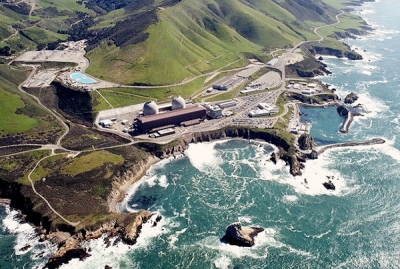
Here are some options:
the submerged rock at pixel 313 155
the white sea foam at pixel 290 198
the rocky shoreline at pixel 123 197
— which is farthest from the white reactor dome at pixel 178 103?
the white sea foam at pixel 290 198

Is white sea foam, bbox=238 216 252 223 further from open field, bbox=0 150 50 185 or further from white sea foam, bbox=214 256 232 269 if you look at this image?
open field, bbox=0 150 50 185

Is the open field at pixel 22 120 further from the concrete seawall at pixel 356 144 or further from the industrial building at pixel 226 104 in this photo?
the concrete seawall at pixel 356 144

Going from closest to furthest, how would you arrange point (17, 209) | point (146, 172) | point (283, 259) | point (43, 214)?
point (283, 259), point (43, 214), point (17, 209), point (146, 172)

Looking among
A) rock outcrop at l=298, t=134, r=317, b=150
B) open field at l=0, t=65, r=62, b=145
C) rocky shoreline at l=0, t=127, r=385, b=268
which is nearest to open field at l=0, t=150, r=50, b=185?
rocky shoreline at l=0, t=127, r=385, b=268

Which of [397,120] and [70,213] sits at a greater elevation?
[70,213]

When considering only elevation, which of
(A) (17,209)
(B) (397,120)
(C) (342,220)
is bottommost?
(B) (397,120)

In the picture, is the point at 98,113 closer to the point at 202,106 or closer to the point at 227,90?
the point at 202,106

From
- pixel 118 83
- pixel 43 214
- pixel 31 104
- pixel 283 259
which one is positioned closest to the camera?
pixel 283 259

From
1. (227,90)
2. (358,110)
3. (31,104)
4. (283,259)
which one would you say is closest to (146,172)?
(283,259)

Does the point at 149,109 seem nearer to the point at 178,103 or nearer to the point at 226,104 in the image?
the point at 178,103
